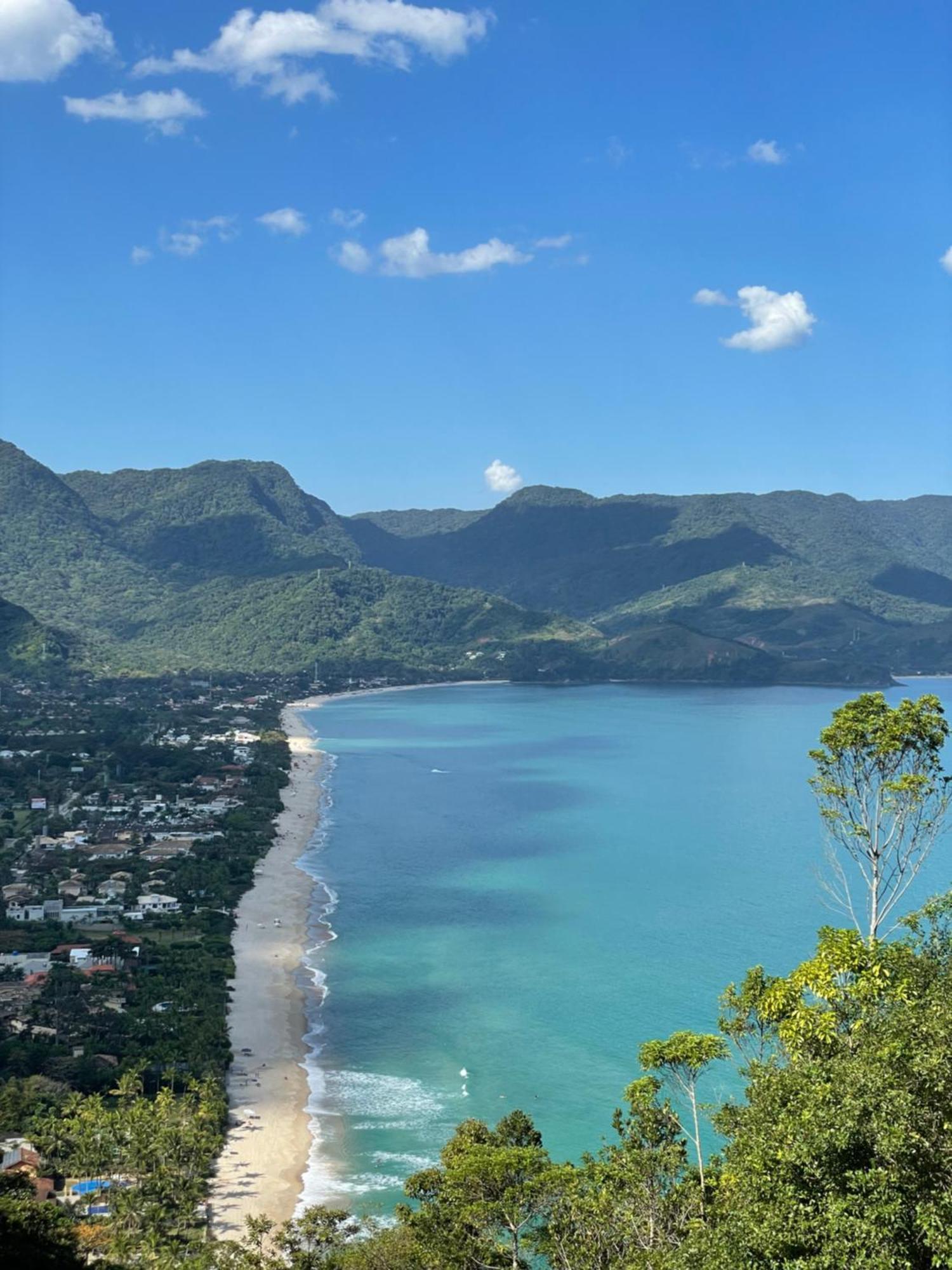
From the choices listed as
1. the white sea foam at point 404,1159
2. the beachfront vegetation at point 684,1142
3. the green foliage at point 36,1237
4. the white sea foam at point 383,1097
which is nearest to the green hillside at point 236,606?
the white sea foam at point 383,1097

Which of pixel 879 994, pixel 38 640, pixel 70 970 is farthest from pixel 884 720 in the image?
pixel 38 640

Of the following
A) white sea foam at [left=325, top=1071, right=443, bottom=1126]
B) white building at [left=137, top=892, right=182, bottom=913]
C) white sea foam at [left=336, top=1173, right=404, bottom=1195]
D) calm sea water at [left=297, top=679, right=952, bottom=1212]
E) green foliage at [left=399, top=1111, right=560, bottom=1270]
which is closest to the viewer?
green foliage at [left=399, top=1111, right=560, bottom=1270]

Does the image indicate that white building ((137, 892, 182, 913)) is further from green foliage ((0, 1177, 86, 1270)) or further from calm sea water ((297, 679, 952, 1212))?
green foliage ((0, 1177, 86, 1270))

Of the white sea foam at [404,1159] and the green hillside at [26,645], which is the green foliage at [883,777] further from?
the green hillside at [26,645]

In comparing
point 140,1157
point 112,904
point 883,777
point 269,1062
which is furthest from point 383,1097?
point 112,904

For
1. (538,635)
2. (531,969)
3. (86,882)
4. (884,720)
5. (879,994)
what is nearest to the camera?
(879,994)

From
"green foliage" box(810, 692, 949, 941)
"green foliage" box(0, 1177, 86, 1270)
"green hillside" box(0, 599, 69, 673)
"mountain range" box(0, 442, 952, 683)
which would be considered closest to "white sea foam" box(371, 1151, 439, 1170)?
"green foliage" box(0, 1177, 86, 1270)

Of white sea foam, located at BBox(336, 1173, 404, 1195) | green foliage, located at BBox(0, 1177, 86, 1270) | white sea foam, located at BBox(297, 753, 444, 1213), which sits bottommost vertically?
white sea foam, located at BBox(336, 1173, 404, 1195)

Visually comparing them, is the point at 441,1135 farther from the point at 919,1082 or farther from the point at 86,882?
the point at 86,882
